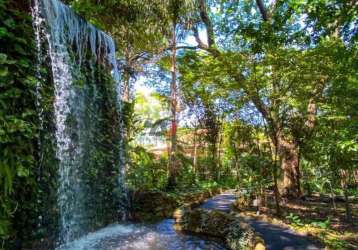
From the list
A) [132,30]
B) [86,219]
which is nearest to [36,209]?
[86,219]

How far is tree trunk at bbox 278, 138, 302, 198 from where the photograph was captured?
9766mm

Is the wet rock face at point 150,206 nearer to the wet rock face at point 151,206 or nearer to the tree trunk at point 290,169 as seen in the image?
the wet rock face at point 151,206

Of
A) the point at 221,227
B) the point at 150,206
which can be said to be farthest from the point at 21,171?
the point at 150,206

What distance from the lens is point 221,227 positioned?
536cm

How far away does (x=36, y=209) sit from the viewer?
151 inches

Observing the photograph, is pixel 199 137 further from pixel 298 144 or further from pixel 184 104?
pixel 298 144

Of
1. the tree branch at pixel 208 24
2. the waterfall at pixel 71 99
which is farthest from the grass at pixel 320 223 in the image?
the tree branch at pixel 208 24

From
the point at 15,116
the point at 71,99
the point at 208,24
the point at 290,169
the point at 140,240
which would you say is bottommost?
the point at 140,240

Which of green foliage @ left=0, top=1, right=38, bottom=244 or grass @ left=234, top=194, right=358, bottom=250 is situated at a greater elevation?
green foliage @ left=0, top=1, right=38, bottom=244

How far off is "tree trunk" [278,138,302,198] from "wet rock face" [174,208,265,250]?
4851mm

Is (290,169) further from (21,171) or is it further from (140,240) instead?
(21,171)

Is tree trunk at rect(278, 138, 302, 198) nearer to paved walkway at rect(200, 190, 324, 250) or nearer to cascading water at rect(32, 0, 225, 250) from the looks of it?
paved walkway at rect(200, 190, 324, 250)

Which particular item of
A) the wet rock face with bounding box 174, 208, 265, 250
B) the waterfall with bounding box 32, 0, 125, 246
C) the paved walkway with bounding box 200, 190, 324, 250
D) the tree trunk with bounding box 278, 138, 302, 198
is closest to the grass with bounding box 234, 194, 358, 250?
the paved walkway with bounding box 200, 190, 324, 250

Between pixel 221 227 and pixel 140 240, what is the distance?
1.45 metres
